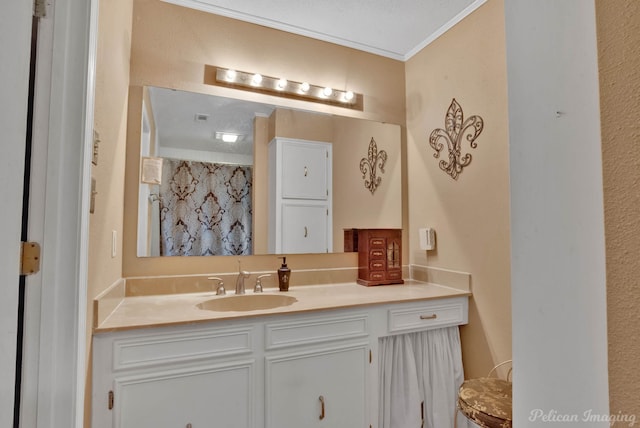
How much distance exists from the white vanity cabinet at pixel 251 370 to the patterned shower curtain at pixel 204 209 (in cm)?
67

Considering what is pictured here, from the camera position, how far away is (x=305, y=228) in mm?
2221

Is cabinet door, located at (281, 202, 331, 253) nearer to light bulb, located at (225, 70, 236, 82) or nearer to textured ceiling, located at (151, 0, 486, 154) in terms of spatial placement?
textured ceiling, located at (151, 0, 486, 154)

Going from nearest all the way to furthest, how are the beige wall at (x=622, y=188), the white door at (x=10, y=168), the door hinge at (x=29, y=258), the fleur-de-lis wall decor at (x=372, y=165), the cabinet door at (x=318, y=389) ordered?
the beige wall at (x=622, y=188) < the white door at (x=10, y=168) < the door hinge at (x=29, y=258) < the cabinet door at (x=318, y=389) < the fleur-de-lis wall decor at (x=372, y=165)

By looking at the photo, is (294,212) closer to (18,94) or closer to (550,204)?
(18,94)

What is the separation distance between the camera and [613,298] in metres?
0.42

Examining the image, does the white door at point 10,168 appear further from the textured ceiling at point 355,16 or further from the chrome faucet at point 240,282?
the textured ceiling at point 355,16

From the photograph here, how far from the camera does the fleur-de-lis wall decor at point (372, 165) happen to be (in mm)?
2432

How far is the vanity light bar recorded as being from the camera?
205 cm

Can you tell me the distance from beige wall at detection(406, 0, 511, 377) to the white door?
6.41 ft

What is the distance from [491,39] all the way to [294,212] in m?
1.53

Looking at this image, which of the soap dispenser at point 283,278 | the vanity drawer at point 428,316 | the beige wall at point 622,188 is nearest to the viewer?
the beige wall at point 622,188

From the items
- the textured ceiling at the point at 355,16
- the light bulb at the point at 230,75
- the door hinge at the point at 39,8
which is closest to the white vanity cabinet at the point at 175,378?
the door hinge at the point at 39,8

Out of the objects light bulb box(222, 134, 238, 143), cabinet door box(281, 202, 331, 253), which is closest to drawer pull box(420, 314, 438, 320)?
cabinet door box(281, 202, 331, 253)

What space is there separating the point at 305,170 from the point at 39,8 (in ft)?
4.93
